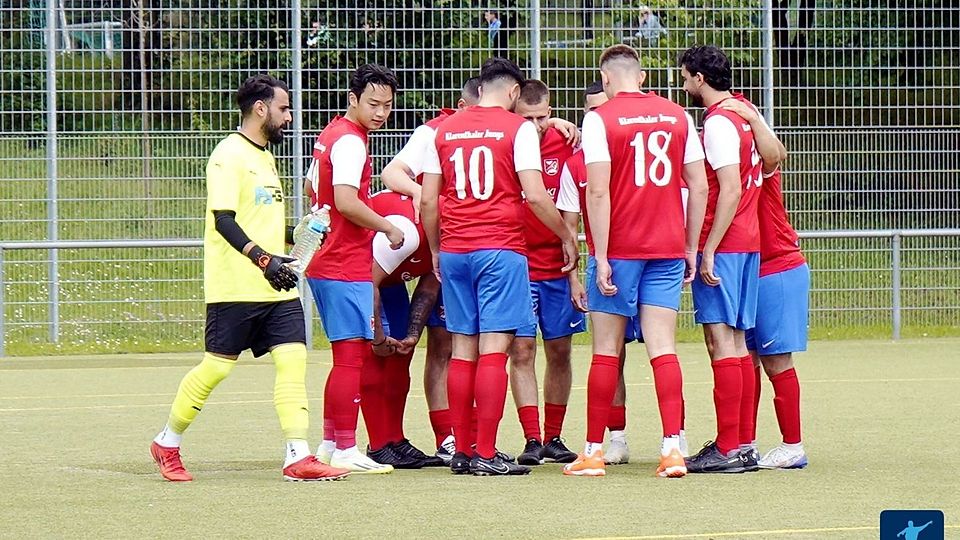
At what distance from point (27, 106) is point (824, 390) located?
28.4ft

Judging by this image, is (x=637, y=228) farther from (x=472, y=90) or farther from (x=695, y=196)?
(x=472, y=90)

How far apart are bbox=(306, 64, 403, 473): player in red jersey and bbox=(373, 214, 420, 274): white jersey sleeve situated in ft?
1.31

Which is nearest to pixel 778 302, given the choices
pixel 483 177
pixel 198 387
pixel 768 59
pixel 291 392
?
pixel 483 177

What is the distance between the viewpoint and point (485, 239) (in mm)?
8445

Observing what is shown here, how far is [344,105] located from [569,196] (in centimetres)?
869

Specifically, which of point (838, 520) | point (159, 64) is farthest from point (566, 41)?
point (838, 520)

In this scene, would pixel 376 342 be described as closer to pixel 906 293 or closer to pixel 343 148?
pixel 343 148

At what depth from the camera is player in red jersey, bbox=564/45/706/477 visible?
8297mm

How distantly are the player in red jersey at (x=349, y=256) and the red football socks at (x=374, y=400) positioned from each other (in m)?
0.38

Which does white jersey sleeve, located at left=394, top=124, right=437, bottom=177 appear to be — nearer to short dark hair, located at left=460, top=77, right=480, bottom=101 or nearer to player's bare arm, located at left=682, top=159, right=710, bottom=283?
short dark hair, located at left=460, top=77, right=480, bottom=101

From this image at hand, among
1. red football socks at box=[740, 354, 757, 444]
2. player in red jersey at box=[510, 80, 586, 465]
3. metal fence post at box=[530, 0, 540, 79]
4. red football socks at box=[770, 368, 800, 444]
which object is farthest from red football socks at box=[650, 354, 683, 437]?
metal fence post at box=[530, 0, 540, 79]

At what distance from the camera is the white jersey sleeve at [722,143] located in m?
8.47

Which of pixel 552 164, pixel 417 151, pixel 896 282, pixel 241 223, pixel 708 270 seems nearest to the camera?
pixel 241 223

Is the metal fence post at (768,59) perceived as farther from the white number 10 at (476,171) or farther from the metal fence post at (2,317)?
the white number 10 at (476,171)
